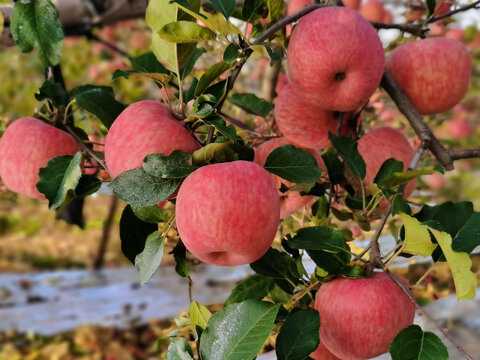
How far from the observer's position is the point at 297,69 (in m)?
0.63

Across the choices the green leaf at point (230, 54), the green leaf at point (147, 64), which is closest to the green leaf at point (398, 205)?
the green leaf at point (230, 54)

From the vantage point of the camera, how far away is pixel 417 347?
1.49 feet

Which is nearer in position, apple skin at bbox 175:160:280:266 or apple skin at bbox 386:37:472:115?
apple skin at bbox 175:160:280:266

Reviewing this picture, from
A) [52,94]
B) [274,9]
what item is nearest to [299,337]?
[274,9]

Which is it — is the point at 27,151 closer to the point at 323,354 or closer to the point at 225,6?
the point at 225,6

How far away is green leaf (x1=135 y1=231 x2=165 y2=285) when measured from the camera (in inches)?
20.2

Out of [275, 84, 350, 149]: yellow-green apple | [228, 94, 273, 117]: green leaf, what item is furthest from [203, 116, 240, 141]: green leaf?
[228, 94, 273, 117]: green leaf

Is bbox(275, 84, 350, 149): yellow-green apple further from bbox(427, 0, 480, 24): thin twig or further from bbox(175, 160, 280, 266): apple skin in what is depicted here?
bbox(175, 160, 280, 266): apple skin

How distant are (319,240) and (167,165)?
0.65 feet

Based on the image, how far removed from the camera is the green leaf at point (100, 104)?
611mm

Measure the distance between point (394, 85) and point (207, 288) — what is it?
1897 mm

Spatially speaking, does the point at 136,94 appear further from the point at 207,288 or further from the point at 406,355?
the point at 406,355

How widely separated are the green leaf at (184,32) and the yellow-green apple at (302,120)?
0.30 m

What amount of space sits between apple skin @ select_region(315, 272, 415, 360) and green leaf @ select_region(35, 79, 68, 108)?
49 cm
